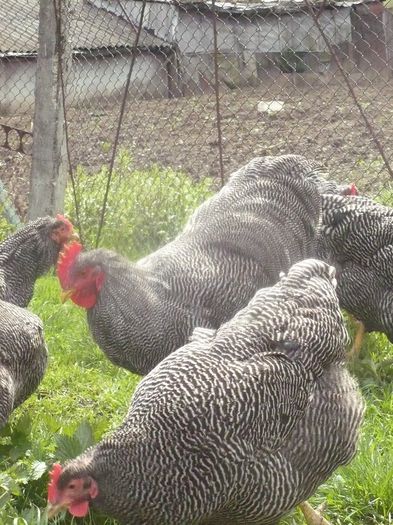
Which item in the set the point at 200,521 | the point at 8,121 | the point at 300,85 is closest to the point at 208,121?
the point at 300,85

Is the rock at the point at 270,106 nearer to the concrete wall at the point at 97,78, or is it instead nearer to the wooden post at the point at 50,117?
the concrete wall at the point at 97,78

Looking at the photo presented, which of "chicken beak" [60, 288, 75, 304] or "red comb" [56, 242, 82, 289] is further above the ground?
"red comb" [56, 242, 82, 289]

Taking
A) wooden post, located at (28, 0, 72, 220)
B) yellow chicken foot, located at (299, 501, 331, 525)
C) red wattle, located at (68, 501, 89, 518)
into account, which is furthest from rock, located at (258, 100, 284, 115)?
red wattle, located at (68, 501, 89, 518)

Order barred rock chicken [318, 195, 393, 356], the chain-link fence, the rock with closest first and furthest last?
barred rock chicken [318, 195, 393, 356]
the chain-link fence
the rock

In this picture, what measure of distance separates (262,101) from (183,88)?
1.03 metres

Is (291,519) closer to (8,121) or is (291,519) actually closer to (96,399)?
(96,399)

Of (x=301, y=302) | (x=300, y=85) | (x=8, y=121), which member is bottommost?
(x=8, y=121)

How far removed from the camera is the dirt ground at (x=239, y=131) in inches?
341

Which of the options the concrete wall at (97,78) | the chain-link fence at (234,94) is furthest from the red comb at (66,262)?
the concrete wall at (97,78)

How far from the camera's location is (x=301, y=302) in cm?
384

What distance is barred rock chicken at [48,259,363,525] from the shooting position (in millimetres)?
3195

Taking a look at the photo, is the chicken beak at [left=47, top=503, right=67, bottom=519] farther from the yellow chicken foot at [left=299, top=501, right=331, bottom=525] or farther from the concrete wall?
the concrete wall

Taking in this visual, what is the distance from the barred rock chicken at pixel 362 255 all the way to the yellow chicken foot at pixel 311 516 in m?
1.82

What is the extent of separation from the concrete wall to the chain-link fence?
1.1 inches
